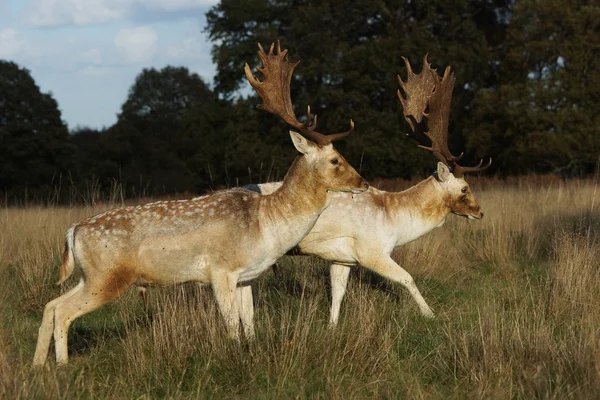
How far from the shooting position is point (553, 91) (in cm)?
2958

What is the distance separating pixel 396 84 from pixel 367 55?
1647 millimetres

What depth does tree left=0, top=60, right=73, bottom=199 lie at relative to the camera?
39.6m

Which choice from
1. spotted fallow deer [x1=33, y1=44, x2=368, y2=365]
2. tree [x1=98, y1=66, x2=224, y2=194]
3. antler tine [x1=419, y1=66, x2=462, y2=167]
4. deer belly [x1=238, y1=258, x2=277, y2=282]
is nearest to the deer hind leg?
spotted fallow deer [x1=33, y1=44, x2=368, y2=365]

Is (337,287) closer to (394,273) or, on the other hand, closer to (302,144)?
(394,273)

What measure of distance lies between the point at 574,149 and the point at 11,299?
24.9 meters

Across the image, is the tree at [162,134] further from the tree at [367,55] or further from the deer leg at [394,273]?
the deer leg at [394,273]

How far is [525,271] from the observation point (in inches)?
402

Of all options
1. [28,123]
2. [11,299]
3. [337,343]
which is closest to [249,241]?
[337,343]

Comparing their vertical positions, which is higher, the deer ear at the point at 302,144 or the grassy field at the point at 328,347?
the deer ear at the point at 302,144

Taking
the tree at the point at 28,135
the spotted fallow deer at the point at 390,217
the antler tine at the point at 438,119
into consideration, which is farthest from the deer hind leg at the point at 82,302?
the tree at the point at 28,135

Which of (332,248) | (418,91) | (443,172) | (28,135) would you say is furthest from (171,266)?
(28,135)

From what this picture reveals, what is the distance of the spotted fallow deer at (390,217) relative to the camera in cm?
805

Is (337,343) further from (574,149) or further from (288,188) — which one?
(574,149)

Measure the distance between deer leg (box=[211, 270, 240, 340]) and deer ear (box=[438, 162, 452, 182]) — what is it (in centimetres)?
300
